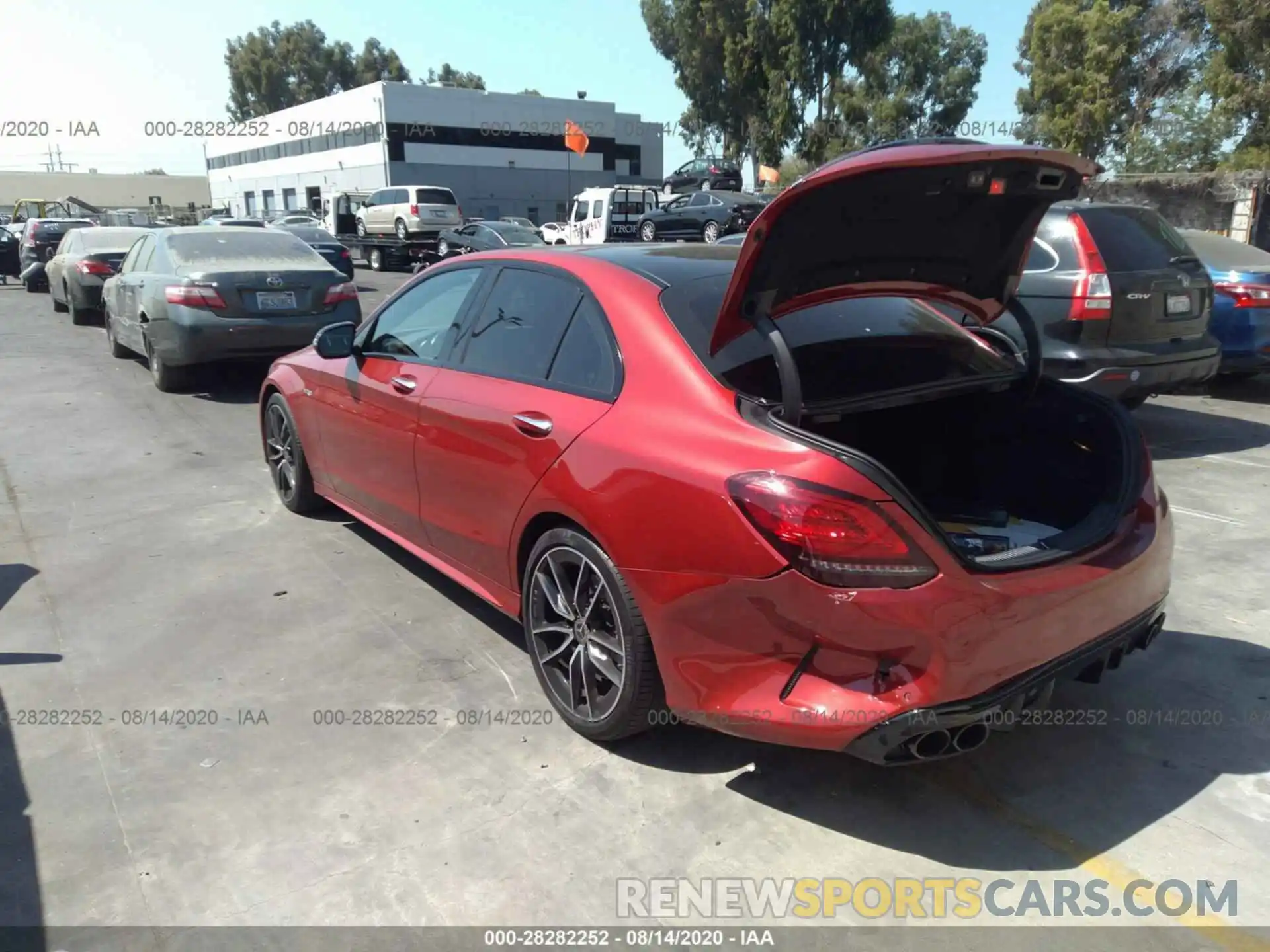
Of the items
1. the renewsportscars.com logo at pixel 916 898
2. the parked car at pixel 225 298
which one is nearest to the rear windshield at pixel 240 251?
the parked car at pixel 225 298

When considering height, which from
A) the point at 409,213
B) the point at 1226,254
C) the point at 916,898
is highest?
the point at 409,213

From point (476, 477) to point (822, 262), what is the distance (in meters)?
1.52

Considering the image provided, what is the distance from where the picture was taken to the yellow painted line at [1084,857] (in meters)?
2.42

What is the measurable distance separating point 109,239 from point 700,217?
53.6 feet

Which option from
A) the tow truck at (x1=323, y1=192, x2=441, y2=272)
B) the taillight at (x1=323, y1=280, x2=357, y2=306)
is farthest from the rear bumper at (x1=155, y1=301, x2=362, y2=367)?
the tow truck at (x1=323, y1=192, x2=441, y2=272)

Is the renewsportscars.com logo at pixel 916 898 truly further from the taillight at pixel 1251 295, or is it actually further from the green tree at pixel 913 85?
the green tree at pixel 913 85

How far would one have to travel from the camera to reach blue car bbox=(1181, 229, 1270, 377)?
28.2 feet

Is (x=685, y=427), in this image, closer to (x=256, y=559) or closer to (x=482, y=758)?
(x=482, y=758)

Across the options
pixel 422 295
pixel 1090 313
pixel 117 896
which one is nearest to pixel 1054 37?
pixel 1090 313

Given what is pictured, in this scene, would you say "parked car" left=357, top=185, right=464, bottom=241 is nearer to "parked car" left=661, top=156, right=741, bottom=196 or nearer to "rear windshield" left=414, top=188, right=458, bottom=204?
"rear windshield" left=414, top=188, right=458, bottom=204

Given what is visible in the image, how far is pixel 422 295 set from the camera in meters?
4.50

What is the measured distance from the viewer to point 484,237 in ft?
75.6

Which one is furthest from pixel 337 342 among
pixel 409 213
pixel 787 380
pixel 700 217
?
pixel 409 213

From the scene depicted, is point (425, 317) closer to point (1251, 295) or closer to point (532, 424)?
point (532, 424)
